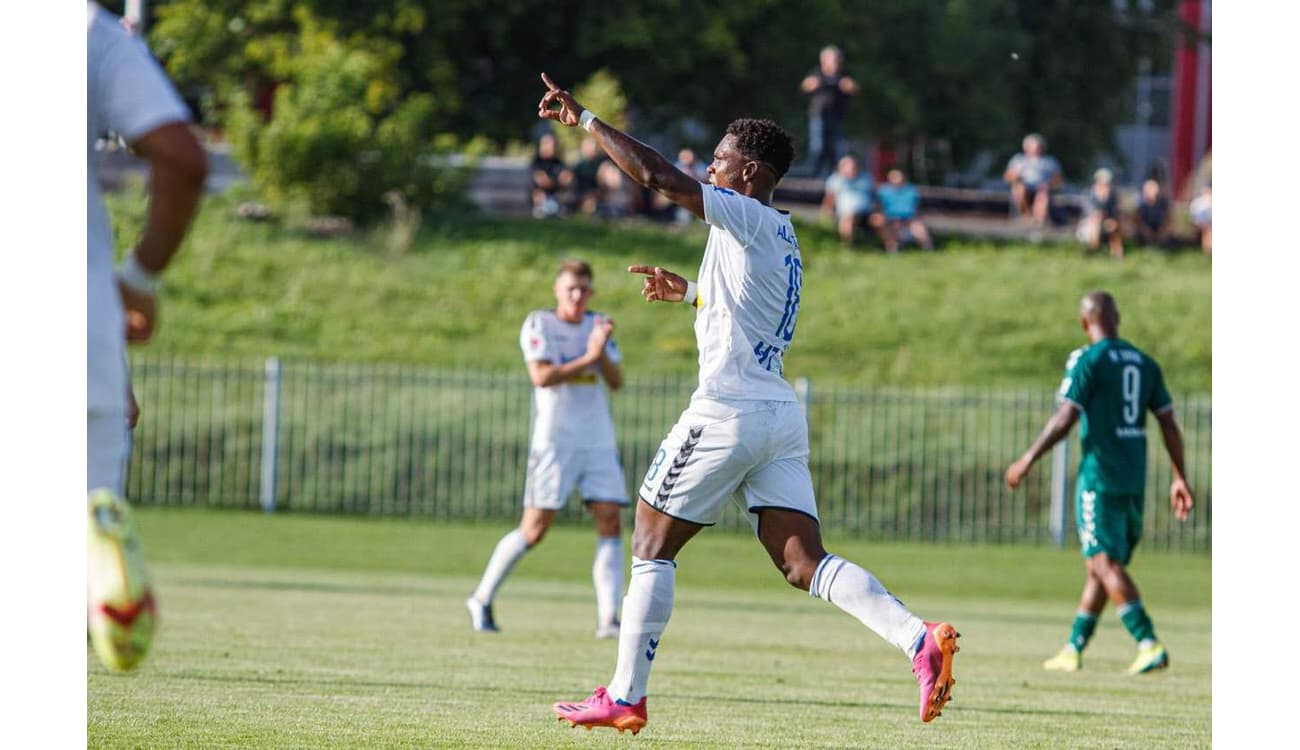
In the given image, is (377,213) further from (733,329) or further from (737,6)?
(733,329)

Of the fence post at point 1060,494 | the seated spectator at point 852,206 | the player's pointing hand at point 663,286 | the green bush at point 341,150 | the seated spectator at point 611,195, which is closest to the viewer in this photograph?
the player's pointing hand at point 663,286

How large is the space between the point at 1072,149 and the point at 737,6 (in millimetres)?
9366

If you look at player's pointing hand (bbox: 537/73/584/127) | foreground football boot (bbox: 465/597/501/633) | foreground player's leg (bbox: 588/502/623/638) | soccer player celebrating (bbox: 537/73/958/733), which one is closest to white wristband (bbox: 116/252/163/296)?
player's pointing hand (bbox: 537/73/584/127)

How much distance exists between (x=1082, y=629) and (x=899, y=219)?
21.5 m

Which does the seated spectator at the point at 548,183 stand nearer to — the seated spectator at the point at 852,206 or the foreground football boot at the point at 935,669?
the seated spectator at the point at 852,206

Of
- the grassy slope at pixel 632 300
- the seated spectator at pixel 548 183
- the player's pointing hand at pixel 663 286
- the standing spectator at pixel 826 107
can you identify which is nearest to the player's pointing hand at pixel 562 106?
the player's pointing hand at pixel 663 286

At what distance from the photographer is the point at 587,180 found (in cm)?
3409

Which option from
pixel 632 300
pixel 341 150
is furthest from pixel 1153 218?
pixel 341 150

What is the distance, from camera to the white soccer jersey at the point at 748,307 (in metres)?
7.02

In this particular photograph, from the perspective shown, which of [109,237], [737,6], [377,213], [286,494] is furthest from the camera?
[737,6]

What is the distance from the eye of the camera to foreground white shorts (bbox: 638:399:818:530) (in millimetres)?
7117

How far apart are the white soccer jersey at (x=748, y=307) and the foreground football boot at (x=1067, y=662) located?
4.61m
